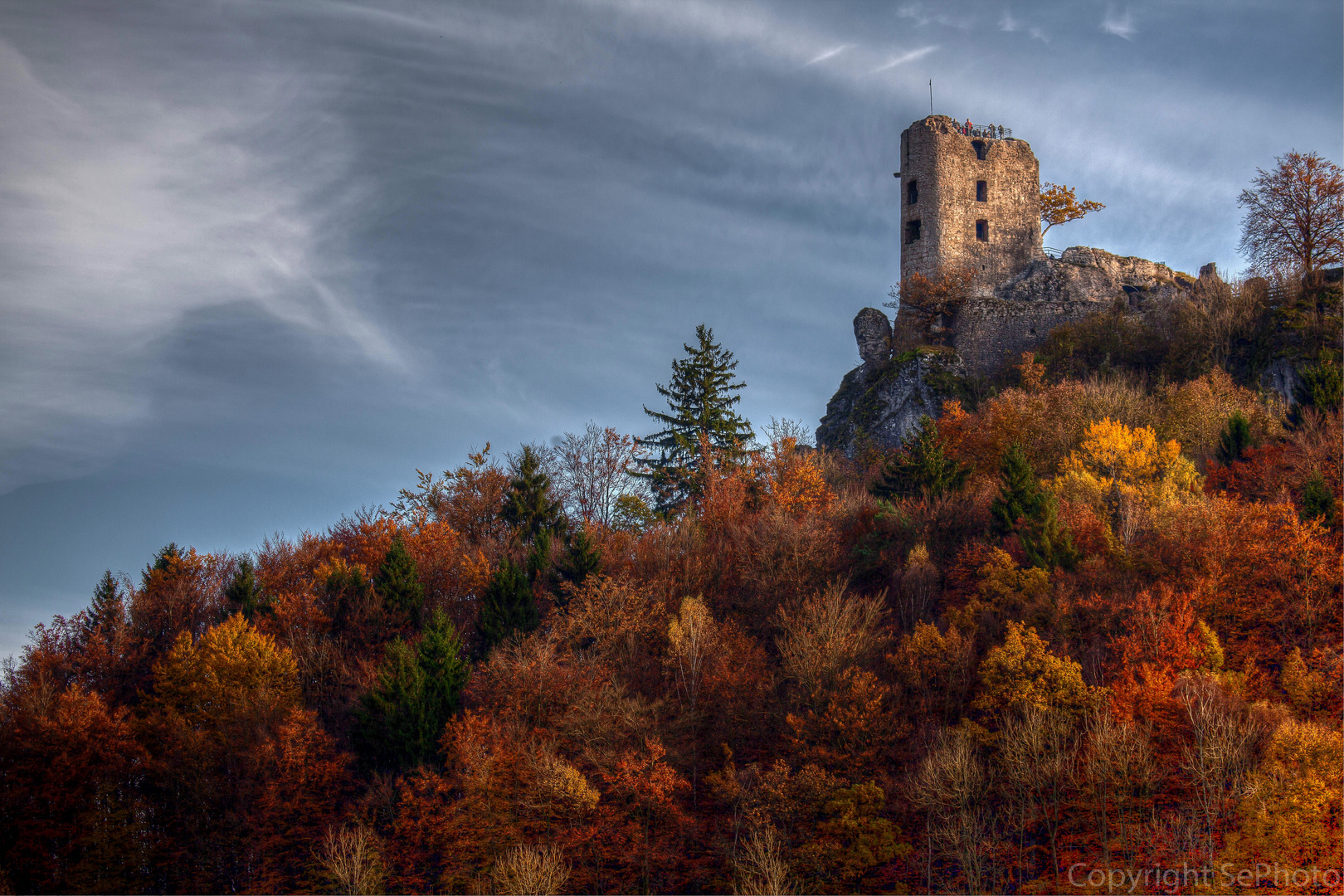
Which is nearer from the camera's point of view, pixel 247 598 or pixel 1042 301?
pixel 247 598

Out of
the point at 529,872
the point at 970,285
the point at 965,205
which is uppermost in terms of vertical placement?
the point at 965,205

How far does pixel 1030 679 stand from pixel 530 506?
25145mm

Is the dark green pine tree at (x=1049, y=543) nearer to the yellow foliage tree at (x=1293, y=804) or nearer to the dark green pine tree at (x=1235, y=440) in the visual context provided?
the yellow foliage tree at (x=1293, y=804)

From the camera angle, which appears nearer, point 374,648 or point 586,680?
point 586,680

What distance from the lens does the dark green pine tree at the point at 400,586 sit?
139ft

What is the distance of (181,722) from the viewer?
37531 millimetres

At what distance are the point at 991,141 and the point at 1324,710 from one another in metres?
42.7

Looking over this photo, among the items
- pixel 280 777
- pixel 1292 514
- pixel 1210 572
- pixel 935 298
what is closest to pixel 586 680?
pixel 280 777

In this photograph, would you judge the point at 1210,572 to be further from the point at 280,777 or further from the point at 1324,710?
the point at 280,777

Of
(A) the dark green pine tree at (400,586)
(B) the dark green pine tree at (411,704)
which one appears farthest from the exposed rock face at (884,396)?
(B) the dark green pine tree at (411,704)

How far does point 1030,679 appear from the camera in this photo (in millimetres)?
32719

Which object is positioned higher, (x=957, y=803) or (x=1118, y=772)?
(x=1118, y=772)

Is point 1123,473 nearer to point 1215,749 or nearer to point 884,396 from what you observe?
point 1215,749

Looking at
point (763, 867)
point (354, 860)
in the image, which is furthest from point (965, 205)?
point (354, 860)
